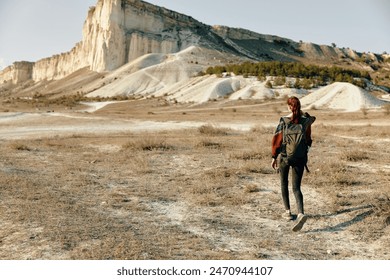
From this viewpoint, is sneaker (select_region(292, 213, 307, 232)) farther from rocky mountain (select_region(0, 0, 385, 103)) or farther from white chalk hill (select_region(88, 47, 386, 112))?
rocky mountain (select_region(0, 0, 385, 103))

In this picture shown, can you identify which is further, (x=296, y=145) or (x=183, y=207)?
(x=183, y=207)

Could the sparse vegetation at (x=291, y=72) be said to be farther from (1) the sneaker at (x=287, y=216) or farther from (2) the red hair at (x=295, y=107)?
(2) the red hair at (x=295, y=107)

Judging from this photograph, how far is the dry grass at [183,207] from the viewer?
516 cm

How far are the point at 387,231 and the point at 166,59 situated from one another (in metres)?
75.9

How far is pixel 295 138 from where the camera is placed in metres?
5.90

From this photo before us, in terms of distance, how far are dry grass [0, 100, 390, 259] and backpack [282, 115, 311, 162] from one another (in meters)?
1.10

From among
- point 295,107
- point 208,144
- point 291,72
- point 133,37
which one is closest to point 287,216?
point 295,107

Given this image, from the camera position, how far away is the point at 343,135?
18.5m

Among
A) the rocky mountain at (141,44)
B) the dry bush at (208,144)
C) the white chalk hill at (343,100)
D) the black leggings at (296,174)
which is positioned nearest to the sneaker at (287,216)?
the black leggings at (296,174)

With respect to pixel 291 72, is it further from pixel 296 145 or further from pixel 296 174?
pixel 296 145

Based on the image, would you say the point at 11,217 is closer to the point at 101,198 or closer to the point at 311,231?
the point at 101,198

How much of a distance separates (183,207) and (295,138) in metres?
2.43

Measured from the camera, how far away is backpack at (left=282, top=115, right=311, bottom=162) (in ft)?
19.3

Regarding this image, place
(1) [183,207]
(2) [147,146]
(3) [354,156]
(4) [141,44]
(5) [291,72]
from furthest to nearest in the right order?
Result: (4) [141,44] → (5) [291,72] → (2) [147,146] → (3) [354,156] → (1) [183,207]
